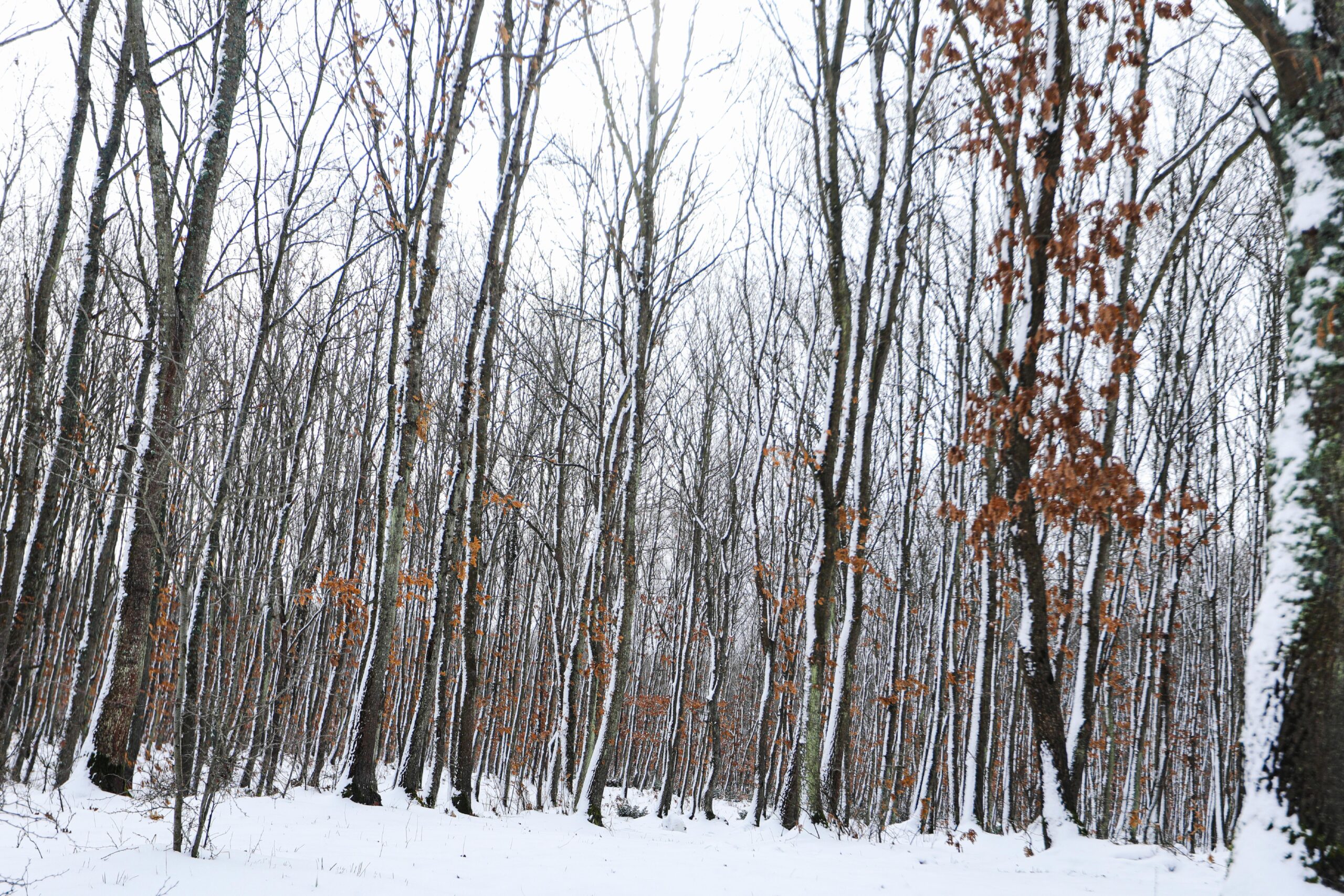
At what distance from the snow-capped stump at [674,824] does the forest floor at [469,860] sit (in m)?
5.03

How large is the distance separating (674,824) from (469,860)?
8.97 m

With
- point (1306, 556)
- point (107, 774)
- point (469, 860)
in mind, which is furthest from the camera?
point (107, 774)

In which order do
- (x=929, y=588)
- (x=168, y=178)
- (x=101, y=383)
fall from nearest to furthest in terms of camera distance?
(x=168, y=178), (x=101, y=383), (x=929, y=588)

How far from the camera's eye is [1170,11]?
15.7ft

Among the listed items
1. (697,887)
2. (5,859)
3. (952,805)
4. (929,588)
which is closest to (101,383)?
(5,859)

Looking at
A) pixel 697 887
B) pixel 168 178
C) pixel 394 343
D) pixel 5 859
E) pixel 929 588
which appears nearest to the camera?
pixel 5 859

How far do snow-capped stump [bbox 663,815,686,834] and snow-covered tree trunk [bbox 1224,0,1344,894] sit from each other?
10340 mm

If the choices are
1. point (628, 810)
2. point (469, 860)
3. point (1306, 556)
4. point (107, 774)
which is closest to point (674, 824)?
point (628, 810)

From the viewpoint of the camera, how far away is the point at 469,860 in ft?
16.5

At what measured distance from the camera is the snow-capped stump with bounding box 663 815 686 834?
12336 mm

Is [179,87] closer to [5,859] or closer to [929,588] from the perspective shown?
[5,859]

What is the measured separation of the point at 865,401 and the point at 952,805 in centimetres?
985

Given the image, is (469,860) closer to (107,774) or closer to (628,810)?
(107,774)

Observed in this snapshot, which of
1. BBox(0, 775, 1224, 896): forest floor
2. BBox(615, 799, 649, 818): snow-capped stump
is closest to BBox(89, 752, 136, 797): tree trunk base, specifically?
BBox(0, 775, 1224, 896): forest floor
